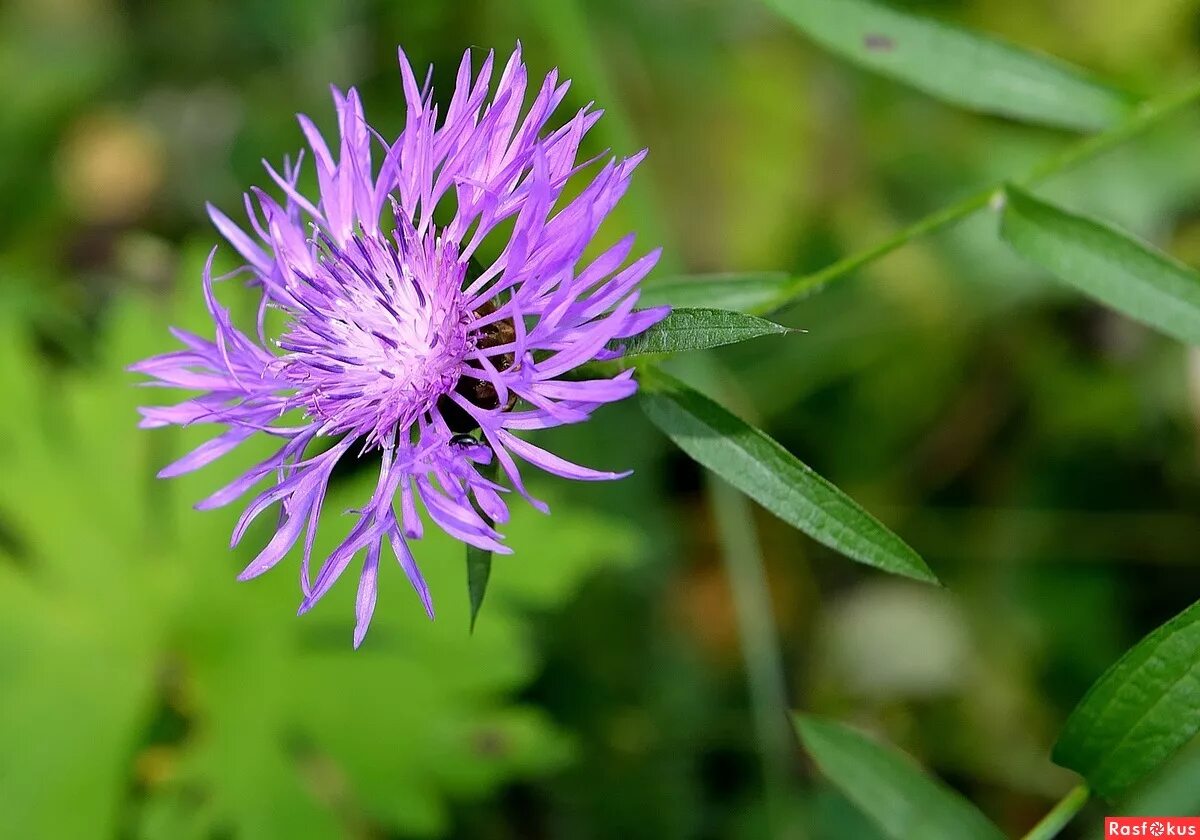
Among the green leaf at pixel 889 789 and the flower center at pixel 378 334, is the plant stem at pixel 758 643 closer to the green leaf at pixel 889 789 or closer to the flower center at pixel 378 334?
the green leaf at pixel 889 789

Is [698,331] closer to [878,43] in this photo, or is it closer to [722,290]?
[722,290]

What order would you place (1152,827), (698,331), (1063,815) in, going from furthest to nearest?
(1152,827) < (1063,815) < (698,331)

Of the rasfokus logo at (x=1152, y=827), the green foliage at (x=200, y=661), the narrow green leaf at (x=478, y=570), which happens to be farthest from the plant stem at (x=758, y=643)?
the narrow green leaf at (x=478, y=570)

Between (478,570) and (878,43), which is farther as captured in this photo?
(878,43)

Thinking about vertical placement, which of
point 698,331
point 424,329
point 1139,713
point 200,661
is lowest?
point 1139,713

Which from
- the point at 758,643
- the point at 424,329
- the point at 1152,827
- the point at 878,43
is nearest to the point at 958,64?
the point at 878,43

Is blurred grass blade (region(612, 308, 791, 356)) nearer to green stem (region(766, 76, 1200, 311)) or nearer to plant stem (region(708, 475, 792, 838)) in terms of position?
green stem (region(766, 76, 1200, 311))
